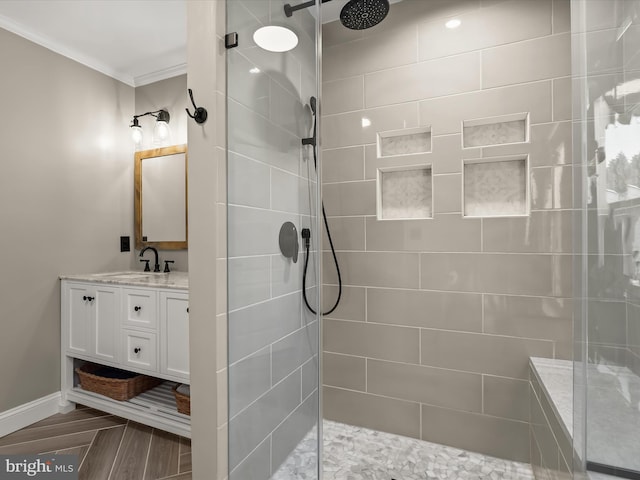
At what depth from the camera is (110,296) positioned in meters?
2.15

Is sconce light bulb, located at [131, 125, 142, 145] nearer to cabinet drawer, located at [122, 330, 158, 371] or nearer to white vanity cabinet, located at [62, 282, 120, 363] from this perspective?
white vanity cabinet, located at [62, 282, 120, 363]

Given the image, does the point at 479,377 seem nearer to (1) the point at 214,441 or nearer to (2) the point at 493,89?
(1) the point at 214,441

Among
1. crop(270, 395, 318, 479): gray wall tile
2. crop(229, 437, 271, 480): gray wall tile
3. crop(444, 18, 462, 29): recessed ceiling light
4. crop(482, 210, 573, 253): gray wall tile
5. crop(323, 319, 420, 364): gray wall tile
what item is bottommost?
crop(229, 437, 271, 480): gray wall tile

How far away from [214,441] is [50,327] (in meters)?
1.83

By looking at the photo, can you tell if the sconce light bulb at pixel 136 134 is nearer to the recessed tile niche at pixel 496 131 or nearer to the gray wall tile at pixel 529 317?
the recessed tile niche at pixel 496 131

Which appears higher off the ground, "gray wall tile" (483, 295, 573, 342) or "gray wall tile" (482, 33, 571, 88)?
"gray wall tile" (482, 33, 571, 88)

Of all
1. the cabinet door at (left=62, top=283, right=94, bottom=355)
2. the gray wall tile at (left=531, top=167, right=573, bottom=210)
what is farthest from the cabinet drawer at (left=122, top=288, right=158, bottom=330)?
the gray wall tile at (left=531, top=167, right=573, bottom=210)

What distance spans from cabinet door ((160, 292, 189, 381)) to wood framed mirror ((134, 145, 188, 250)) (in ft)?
2.34

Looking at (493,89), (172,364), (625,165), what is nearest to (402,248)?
(493,89)

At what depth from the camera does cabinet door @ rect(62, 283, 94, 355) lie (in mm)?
2238

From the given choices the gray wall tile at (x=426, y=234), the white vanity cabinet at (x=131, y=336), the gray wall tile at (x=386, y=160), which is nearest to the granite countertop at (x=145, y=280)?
the white vanity cabinet at (x=131, y=336)

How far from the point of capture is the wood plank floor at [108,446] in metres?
1.71

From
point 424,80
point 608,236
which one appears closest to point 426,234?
point 424,80

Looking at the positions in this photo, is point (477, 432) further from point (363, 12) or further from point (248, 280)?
point (363, 12)
